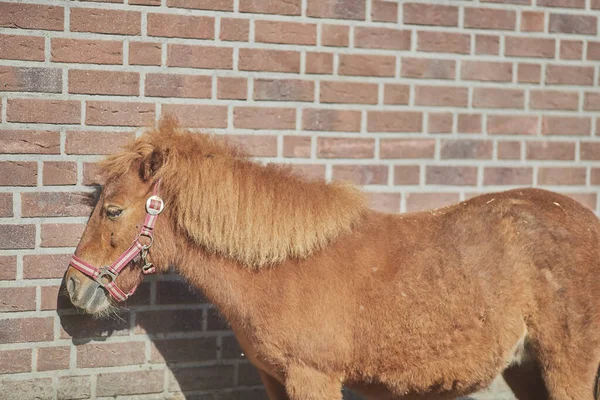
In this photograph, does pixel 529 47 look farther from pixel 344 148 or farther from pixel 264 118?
pixel 264 118

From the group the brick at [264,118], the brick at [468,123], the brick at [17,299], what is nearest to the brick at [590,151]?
the brick at [468,123]

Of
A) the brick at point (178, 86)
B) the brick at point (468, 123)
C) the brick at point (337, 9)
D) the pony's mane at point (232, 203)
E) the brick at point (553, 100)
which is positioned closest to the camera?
the pony's mane at point (232, 203)

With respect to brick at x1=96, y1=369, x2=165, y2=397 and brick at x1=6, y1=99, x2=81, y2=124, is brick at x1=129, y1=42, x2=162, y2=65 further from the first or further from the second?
brick at x1=96, y1=369, x2=165, y2=397

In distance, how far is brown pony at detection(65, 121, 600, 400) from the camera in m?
3.49

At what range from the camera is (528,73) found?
486cm

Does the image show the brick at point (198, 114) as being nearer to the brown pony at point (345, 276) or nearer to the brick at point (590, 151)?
the brown pony at point (345, 276)

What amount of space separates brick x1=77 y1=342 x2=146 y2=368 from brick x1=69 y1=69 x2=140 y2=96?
141 cm

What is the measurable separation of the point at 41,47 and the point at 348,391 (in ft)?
8.84

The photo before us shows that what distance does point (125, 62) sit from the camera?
4152 millimetres

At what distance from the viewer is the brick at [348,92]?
4.51m

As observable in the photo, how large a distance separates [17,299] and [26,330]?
0.18m

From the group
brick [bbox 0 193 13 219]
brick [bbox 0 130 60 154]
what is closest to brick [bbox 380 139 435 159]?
brick [bbox 0 130 60 154]

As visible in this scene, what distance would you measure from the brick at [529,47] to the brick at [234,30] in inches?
66.2

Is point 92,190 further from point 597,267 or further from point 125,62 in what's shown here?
point 597,267
